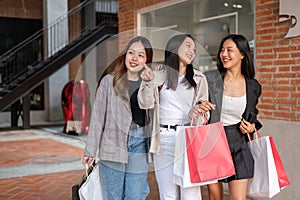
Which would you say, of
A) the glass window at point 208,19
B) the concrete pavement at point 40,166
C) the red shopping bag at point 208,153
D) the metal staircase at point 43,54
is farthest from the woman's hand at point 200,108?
the metal staircase at point 43,54

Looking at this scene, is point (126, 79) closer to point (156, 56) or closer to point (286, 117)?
point (156, 56)

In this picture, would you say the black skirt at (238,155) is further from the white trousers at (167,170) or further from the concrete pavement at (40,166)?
the concrete pavement at (40,166)

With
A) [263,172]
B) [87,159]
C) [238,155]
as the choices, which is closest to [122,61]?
[87,159]

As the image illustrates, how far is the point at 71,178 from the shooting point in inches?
204

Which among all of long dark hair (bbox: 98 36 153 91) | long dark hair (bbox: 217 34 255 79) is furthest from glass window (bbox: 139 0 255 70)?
long dark hair (bbox: 98 36 153 91)

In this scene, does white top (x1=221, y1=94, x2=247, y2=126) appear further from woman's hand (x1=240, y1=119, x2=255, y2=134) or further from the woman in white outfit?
the woman in white outfit

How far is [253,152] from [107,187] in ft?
3.39

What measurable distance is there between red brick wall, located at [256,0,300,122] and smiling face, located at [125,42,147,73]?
2100 millimetres

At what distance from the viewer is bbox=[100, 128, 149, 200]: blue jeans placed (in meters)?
2.40

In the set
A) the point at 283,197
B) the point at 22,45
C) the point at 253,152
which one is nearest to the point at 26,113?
the point at 22,45

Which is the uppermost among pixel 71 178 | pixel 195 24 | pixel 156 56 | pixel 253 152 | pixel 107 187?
pixel 195 24

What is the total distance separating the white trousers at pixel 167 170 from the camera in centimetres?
242

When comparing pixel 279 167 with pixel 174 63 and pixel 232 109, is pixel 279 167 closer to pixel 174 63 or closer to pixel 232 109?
pixel 232 109

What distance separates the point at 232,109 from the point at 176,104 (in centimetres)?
44
